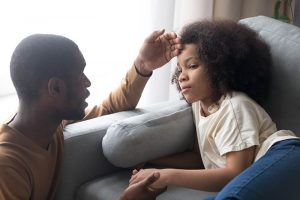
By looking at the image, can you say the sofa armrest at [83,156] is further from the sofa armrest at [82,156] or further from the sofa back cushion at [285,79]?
the sofa back cushion at [285,79]

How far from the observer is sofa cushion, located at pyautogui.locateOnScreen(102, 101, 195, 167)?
1475mm

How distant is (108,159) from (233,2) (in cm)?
114

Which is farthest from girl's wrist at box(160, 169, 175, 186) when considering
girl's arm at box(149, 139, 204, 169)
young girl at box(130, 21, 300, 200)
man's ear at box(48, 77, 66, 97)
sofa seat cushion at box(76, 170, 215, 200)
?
man's ear at box(48, 77, 66, 97)

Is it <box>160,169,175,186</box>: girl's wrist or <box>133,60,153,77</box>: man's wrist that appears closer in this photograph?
<box>160,169,175,186</box>: girl's wrist

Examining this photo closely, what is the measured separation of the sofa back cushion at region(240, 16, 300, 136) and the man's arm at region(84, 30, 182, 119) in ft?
1.14

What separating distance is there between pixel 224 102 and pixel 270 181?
44 cm

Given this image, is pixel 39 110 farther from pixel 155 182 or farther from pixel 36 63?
pixel 155 182

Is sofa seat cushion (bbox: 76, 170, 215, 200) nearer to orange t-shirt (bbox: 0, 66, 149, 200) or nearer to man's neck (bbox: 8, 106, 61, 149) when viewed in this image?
orange t-shirt (bbox: 0, 66, 149, 200)

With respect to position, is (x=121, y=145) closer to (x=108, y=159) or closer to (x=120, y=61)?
(x=108, y=159)

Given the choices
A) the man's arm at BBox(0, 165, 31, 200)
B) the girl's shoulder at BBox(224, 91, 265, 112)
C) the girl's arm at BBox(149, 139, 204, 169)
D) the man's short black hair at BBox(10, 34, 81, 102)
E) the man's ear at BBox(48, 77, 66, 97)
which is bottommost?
the girl's arm at BBox(149, 139, 204, 169)

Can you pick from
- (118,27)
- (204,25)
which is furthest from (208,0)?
(204,25)

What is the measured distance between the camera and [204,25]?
151cm

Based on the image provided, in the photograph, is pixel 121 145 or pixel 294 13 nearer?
pixel 121 145

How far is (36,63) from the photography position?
1.23m
